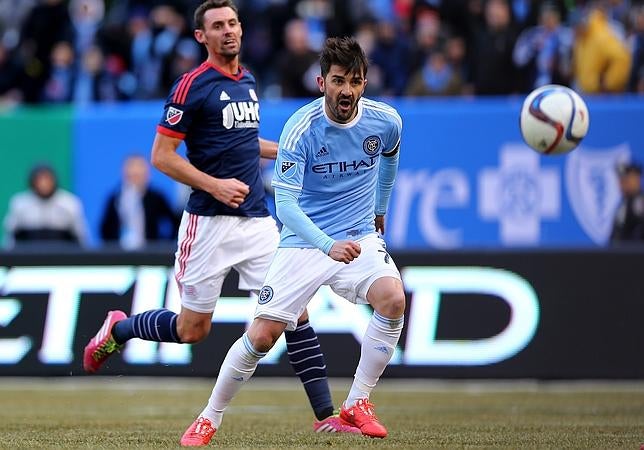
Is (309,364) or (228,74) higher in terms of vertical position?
(228,74)

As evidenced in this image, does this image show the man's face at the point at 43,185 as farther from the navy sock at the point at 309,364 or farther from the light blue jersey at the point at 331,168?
the light blue jersey at the point at 331,168

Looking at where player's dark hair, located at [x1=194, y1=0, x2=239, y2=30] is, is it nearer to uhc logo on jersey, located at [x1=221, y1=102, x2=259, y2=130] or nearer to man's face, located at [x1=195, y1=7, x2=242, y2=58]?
man's face, located at [x1=195, y1=7, x2=242, y2=58]

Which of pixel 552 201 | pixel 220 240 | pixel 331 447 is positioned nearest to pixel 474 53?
pixel 552 201

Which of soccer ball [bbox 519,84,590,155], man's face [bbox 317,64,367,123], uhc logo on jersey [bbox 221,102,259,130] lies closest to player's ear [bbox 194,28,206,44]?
uhc logo on jersey [bbox 221,102,259,130]

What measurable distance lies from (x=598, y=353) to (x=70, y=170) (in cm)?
775

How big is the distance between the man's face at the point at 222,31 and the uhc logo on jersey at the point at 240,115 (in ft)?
1.05

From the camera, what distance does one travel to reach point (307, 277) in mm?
8320

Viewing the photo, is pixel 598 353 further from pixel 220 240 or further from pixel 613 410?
pixel 220 240

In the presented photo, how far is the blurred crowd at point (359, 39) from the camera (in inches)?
636

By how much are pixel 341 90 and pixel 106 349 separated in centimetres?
278

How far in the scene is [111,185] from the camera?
57.2 feet

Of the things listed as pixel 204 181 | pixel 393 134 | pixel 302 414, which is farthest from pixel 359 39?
pixel 393 134

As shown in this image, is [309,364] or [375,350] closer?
[375,350]

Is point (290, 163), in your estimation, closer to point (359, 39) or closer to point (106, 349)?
point (106, 349)
